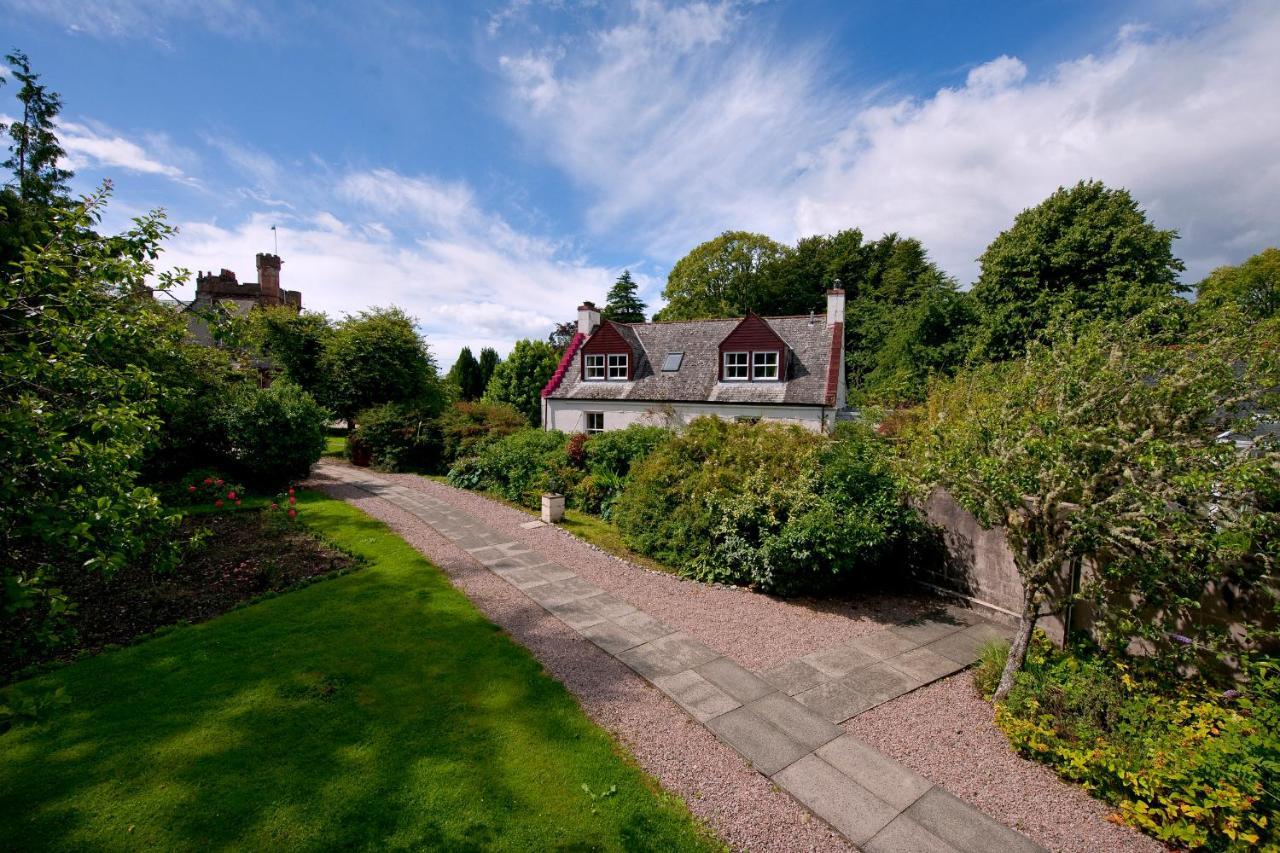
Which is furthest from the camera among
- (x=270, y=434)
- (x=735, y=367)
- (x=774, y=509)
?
(x=735, y=367)

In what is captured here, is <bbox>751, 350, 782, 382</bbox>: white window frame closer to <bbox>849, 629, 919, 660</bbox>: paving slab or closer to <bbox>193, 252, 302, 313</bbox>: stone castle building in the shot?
<bbox>849, 629, 919, 660</bbox>: paving slab

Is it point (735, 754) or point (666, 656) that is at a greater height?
point (666, 656)

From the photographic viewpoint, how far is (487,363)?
42.2 meters

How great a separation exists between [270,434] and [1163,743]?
19950 millimetres

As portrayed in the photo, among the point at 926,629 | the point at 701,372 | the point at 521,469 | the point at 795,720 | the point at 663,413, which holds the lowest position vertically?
the point at 795,720

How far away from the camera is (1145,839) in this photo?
433 centimetres

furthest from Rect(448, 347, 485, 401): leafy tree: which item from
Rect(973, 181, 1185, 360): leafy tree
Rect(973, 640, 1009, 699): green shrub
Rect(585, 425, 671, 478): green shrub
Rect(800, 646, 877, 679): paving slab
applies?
Rect(973, 640, 1009, 699): green shrub

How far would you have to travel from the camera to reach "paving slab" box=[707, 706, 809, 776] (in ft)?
16.9

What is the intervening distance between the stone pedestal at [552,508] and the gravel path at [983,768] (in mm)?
9474

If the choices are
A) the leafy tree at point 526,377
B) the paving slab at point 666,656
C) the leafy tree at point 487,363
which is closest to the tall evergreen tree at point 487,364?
the leafy tree at point 487,363

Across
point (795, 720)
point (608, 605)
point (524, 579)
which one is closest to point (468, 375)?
point (524, 579)

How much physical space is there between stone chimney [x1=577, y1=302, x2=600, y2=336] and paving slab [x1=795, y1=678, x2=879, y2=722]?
22736 millimetres

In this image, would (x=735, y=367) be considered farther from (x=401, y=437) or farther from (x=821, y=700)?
(x=821, y=700)

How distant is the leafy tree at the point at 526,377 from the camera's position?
35.3m
